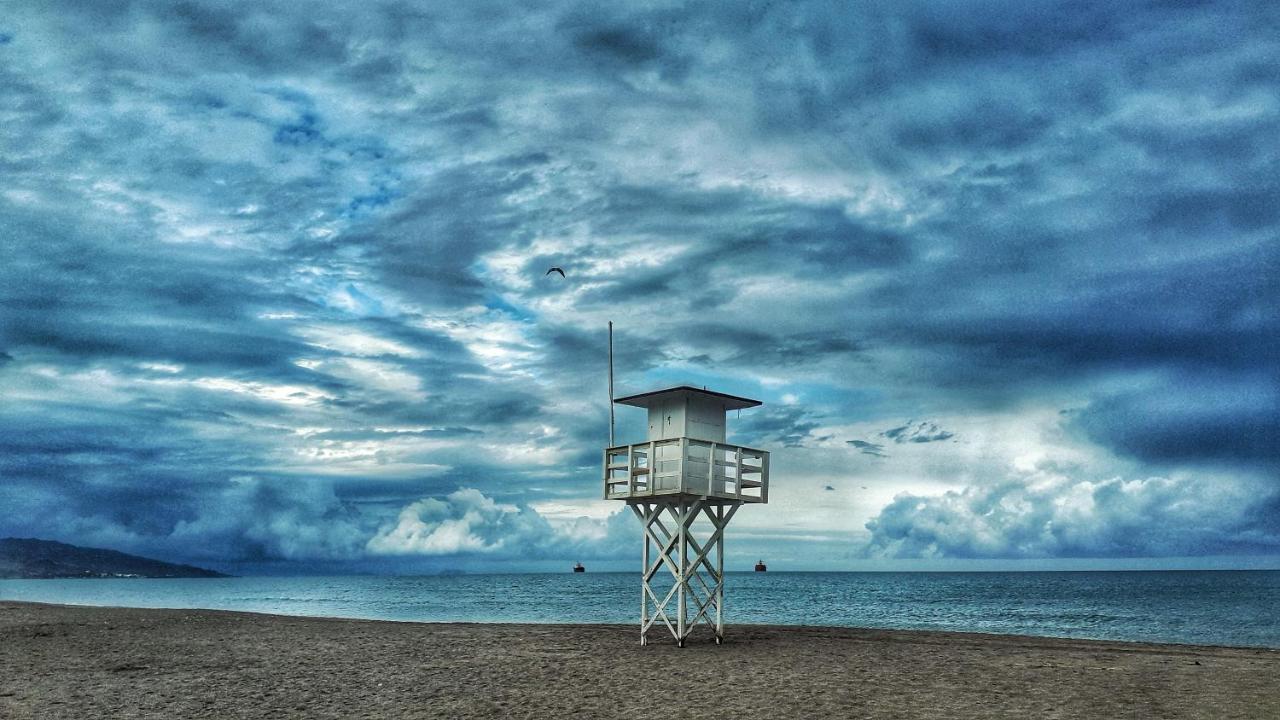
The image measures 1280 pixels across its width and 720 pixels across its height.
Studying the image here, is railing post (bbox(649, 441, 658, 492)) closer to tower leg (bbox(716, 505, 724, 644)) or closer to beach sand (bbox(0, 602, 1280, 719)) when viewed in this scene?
tower leg (bbox(716, 505, 724, 644))

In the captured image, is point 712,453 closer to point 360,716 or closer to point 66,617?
point 360,716

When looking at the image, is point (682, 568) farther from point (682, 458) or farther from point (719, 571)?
point (682, 458)

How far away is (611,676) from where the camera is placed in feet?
58.9

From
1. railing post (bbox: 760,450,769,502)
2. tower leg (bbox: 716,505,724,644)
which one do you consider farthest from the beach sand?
railing post (bbox: 760,450,769,502)

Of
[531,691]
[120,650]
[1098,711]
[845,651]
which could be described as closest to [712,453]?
[845,651]

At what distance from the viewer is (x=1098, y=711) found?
14.5 m

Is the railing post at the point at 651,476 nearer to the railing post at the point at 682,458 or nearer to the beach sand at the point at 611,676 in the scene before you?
the railing post at the point at 682,458

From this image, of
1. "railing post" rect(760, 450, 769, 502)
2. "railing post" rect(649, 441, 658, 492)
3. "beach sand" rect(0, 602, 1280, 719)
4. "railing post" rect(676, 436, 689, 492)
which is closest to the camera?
"beach sand" rect(0, 602, 1280, 719)

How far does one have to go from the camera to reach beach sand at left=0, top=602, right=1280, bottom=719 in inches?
573

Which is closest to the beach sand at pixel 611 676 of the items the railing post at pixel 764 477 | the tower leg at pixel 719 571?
the tower leg at pixel 719 571

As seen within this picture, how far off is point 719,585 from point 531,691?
7796 millimetres

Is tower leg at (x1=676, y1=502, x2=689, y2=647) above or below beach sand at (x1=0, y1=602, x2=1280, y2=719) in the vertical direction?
above

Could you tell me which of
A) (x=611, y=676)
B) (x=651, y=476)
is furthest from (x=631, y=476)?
(x=611, y=676)

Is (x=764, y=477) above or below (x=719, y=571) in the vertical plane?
above
